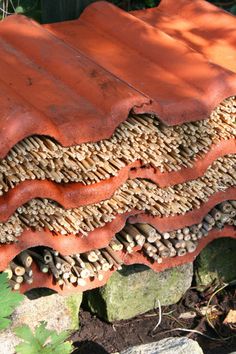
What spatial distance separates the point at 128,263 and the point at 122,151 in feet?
2.31

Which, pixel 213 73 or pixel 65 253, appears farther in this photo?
pixel 213 73

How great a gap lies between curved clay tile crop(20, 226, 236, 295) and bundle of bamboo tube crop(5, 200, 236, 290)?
22mm

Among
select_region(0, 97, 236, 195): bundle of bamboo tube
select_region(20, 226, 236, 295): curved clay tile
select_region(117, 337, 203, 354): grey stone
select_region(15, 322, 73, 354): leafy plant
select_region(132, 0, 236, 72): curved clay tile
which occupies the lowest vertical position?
select_region(117, 337, 203, 354): grey stone

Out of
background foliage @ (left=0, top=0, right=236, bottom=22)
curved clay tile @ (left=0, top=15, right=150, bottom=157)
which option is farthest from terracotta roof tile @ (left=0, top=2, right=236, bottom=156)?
background foliage @ (left=0, top=0, right=236, bottom=22)

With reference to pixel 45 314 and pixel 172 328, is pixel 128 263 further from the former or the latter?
pixel 172 328

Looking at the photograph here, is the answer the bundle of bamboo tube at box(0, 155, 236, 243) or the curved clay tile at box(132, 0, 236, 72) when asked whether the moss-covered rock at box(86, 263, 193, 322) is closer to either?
the bundle of bamboo tube at box(0, 155, 236, 243)

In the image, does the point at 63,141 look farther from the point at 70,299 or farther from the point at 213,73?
the point at 70,299

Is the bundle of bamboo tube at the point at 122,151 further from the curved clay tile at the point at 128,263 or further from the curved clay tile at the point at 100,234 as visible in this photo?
the curved clay tile at the point at 128,263

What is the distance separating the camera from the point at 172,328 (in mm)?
4758

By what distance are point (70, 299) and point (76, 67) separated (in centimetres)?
127

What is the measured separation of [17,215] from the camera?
369 centimetres

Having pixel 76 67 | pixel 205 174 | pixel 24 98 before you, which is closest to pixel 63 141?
pixel 24 98

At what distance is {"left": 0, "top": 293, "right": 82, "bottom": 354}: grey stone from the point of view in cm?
424

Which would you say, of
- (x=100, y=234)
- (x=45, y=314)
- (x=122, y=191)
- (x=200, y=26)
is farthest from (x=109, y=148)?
(x=200, y=26)
